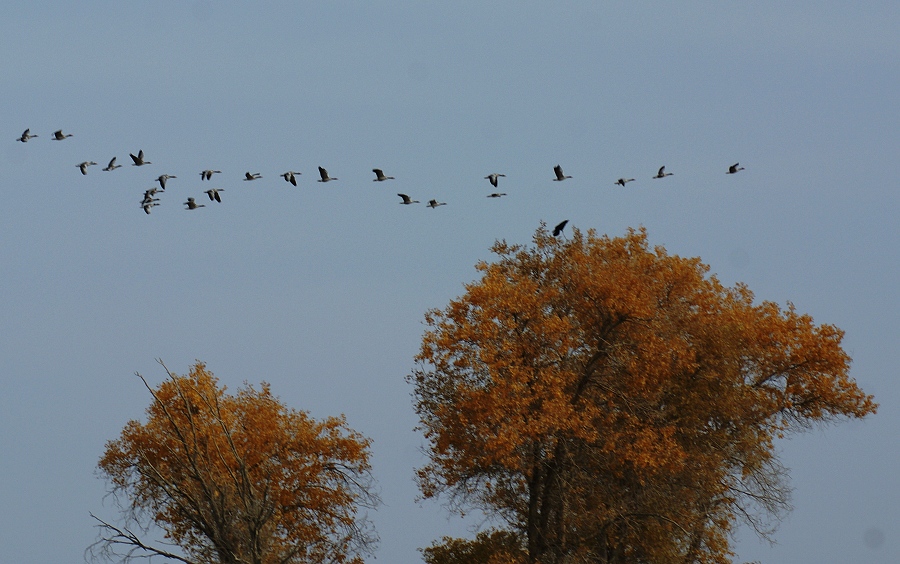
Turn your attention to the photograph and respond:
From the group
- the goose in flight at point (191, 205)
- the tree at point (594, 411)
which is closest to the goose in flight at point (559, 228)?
the tree at point (594, 411)

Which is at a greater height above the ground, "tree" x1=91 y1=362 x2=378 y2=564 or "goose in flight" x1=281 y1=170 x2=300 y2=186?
"goose in flight" x1=281 y1=170 x2=300 y2=186

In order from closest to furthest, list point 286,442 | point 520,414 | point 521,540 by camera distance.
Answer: point 520,414, point 521,540, point 286,442

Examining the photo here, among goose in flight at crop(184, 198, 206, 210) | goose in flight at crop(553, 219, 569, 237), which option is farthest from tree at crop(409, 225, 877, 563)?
goose in flight at crop(184, 198, 206, 210)

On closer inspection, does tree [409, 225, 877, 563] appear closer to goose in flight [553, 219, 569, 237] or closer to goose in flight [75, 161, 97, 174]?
goose in flight [553, 219, 569, 237]

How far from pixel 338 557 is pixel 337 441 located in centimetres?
419

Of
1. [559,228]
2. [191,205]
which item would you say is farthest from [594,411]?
[191,205]

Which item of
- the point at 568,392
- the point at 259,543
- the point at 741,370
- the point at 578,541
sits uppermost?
the point at 741,370

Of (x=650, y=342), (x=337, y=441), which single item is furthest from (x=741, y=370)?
(x=337, y=441)

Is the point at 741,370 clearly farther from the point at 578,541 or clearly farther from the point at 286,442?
the point at 286,442

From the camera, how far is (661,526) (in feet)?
140

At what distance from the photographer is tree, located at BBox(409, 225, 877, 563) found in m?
40.9

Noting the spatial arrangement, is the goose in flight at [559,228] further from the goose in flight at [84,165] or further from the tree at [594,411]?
the goose in flight at [84,165]

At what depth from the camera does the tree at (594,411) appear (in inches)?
1609

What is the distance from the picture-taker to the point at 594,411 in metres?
40.6
